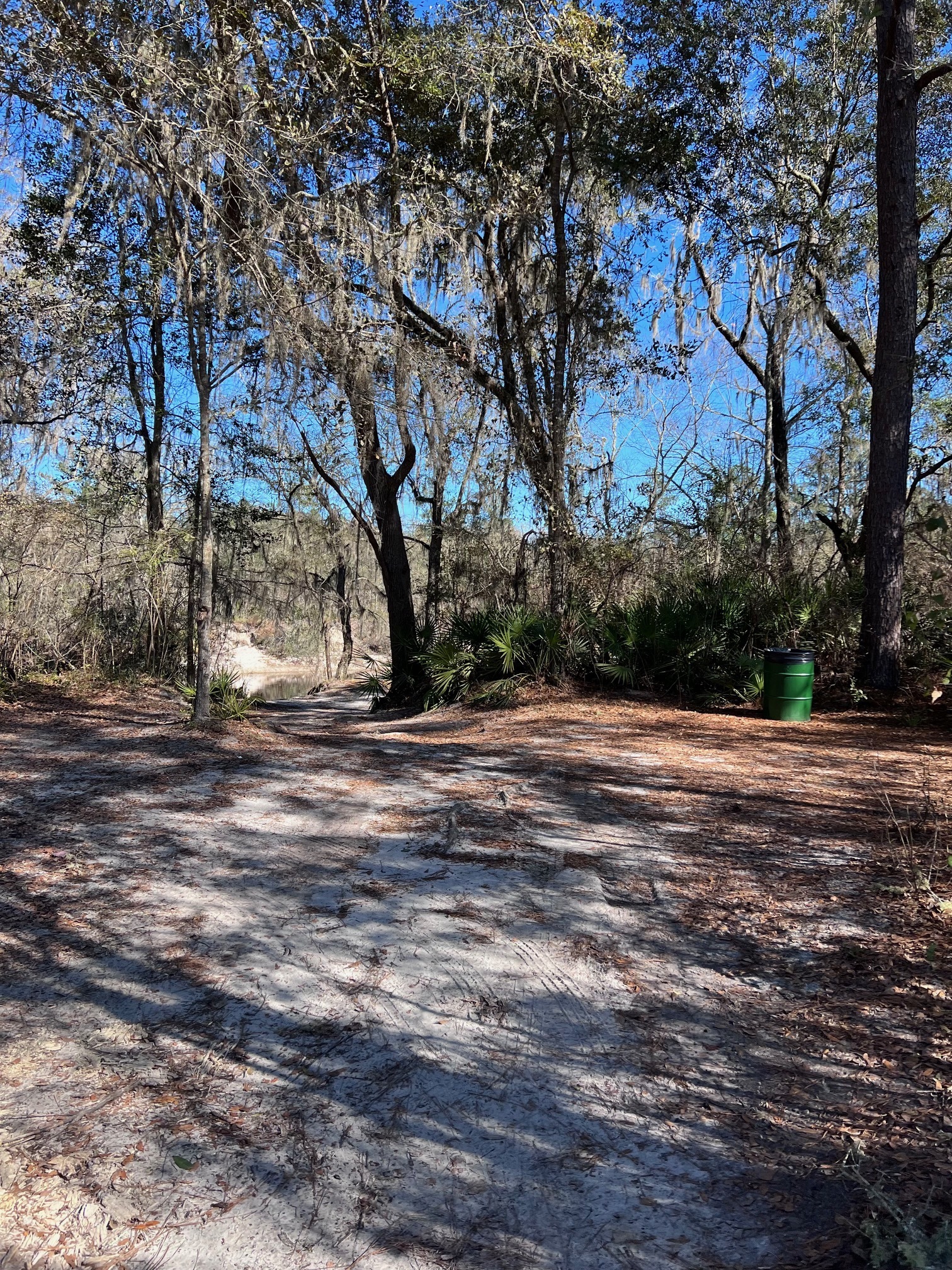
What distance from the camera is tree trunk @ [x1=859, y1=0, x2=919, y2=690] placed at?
9.60 m

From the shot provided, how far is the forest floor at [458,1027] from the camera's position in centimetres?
210

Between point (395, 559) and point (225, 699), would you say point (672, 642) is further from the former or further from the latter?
point (225, 699)

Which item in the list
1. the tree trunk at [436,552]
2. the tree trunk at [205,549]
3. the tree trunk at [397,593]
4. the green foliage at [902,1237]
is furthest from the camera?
the tree trunk at [436,552]

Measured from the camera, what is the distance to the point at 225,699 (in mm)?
8672

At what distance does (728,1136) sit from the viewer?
7.71 ft

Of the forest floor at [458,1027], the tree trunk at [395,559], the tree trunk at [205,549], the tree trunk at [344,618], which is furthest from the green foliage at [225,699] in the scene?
the tree trunk at [344,618]

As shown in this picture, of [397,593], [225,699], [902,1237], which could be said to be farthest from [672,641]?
[902,1237]

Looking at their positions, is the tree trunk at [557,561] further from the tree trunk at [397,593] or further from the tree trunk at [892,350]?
the tree trunk at [892,350]

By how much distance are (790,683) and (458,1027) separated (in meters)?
7.18

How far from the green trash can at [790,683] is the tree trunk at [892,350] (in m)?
1.43

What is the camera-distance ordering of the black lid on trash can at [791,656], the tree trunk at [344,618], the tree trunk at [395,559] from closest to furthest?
the black lid on trash can at [791,656]
the tree trunk at [395,559]
the tree trunk at [344,618]

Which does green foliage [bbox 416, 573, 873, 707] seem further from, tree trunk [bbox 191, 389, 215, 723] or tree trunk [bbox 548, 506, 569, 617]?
Result: tree trunk [bbox 191, 389, 215, 723]

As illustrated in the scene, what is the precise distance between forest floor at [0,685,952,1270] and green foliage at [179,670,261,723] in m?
2.66

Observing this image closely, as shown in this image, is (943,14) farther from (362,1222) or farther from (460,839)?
(362,1222)
